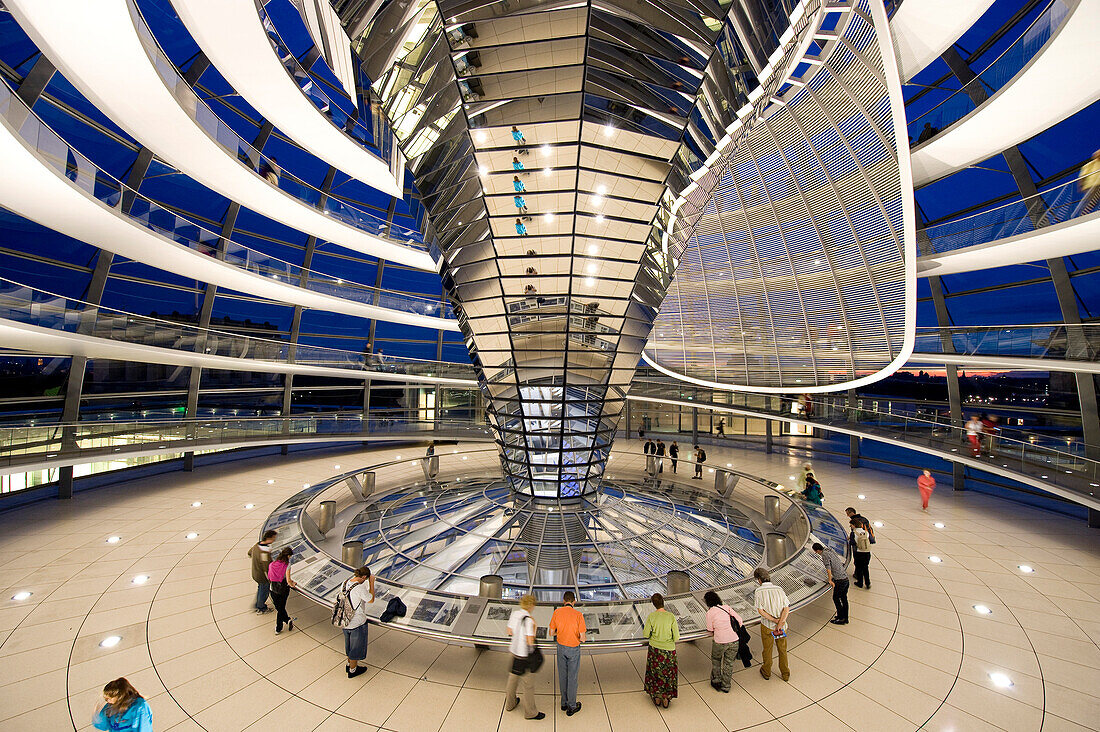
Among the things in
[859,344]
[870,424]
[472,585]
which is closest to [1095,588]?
[859,344]

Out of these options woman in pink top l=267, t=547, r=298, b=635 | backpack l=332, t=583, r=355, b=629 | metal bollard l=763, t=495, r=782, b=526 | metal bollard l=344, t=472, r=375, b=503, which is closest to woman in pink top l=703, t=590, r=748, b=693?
backpack l=332, t=583, r=355, b=629

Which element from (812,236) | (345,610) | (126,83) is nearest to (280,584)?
(345,610)

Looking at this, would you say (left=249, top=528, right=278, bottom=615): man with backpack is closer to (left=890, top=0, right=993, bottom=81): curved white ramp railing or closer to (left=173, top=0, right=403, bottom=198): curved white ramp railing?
(left=173, top=0, right=403, bottom=198): curved white ramp railing

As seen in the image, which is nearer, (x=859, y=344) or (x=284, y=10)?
(x=859, y=344)

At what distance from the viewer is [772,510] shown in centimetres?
1562

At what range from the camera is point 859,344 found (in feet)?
55.4

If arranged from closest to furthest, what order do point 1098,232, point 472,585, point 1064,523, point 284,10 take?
point 472,585, point 1098,232, point 1064,523, point 284,10

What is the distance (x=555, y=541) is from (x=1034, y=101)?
55.5ft

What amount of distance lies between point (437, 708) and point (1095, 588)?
14.8 metres

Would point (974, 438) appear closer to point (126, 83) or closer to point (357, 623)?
point (357, 623)

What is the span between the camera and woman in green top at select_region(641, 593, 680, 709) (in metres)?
6.65

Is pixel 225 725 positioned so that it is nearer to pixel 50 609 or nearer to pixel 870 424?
pixel 50 609

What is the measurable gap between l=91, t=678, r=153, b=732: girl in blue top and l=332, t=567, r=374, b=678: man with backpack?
2484mm

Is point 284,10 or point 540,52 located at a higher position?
point 284,10
